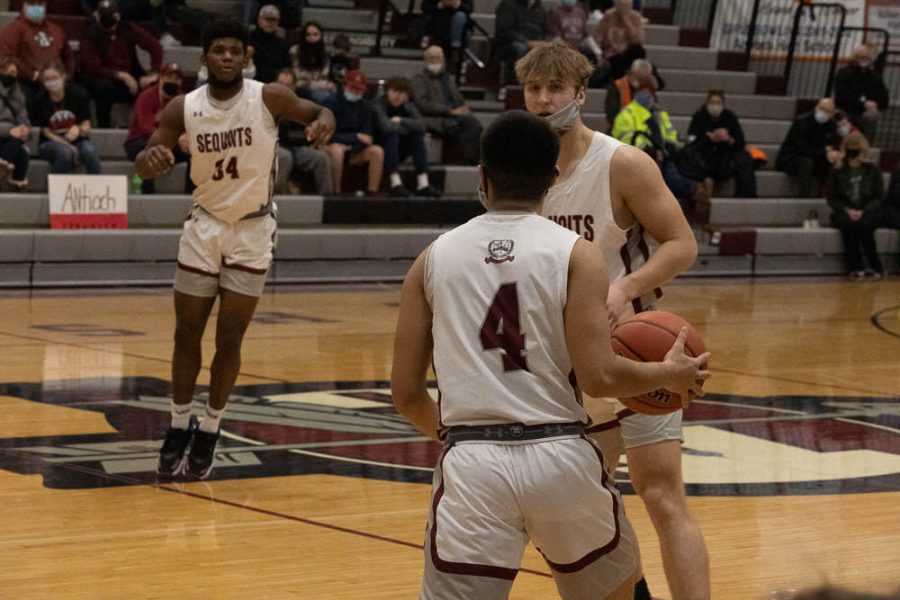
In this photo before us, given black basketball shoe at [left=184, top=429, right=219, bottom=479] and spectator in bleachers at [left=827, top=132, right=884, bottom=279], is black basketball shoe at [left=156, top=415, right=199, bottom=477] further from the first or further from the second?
spectator in bleachers at [left=827, top=132, right=884, bottom=279]

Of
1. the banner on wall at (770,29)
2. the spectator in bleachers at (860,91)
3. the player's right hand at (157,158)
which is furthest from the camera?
the banner on wall at (770,29)

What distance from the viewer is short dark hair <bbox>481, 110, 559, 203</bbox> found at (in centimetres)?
337

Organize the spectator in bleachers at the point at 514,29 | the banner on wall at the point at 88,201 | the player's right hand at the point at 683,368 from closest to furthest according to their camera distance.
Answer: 1. the player's right hand at the point at 683,368
2. the banner on wall at the point at 88,201
3. the spectator in bleachers at the point at 514,29

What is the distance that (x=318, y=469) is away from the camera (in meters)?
7.10

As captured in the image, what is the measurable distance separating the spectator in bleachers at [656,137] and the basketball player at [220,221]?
9919mm

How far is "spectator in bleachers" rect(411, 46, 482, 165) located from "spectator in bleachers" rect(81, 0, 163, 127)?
282cm

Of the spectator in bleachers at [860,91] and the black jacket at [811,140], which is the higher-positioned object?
the spectator in bleachers at [860,91]

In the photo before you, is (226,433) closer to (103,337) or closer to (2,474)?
(2,474)

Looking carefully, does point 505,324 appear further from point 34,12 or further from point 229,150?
point 34,12

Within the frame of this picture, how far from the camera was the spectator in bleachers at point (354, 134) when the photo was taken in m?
16.0

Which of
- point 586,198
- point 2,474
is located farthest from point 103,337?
point 586,198

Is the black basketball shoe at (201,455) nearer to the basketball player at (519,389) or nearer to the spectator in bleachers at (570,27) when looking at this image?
the basketball player at (519,389)

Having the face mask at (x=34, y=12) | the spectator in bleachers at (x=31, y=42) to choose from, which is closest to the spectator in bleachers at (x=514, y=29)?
the spectator in bleachers at (x=31, y=42)

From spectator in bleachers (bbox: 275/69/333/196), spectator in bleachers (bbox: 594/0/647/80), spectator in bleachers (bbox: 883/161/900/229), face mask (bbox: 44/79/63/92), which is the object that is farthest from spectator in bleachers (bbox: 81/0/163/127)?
spectator in bleachers (bbox: 883/161/900/229)
